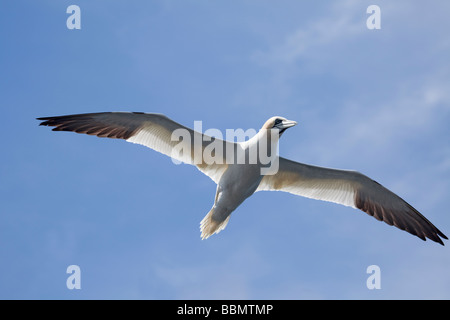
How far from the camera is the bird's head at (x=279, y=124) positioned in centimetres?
1571

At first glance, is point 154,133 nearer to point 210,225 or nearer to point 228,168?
point 228,168

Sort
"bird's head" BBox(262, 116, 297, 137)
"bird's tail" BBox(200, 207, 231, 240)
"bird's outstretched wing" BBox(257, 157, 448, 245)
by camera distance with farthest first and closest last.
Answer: "bird's outstretched wing" BBox(257, 157, 448, 245), "bird's tail" BBox(200, 207, 231, 240), "bird's head" BBox(262, 116, 297, 137)

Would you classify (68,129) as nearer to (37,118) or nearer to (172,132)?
(37,118)

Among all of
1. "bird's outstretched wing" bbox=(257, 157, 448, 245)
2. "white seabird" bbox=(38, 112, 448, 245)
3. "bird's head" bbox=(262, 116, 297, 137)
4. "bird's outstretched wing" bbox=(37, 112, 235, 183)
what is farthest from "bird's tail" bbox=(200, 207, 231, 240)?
"bird's head" bbox=(262, 116, 297, 137)

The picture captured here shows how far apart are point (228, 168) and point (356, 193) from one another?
4.01m

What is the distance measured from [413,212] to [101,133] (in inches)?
344

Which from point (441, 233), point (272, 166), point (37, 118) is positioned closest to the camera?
point (37, 118)

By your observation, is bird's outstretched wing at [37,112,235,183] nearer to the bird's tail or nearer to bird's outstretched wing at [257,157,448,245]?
the bird's tail

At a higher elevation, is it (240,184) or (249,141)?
(249,141)

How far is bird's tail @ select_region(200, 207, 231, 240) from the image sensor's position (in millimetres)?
15922

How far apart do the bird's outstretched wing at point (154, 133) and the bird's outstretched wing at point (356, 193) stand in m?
1.79

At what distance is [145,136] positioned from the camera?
15.9 metres

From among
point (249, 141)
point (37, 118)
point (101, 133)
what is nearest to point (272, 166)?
point (249, 141)

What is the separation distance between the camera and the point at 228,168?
52.1ft
